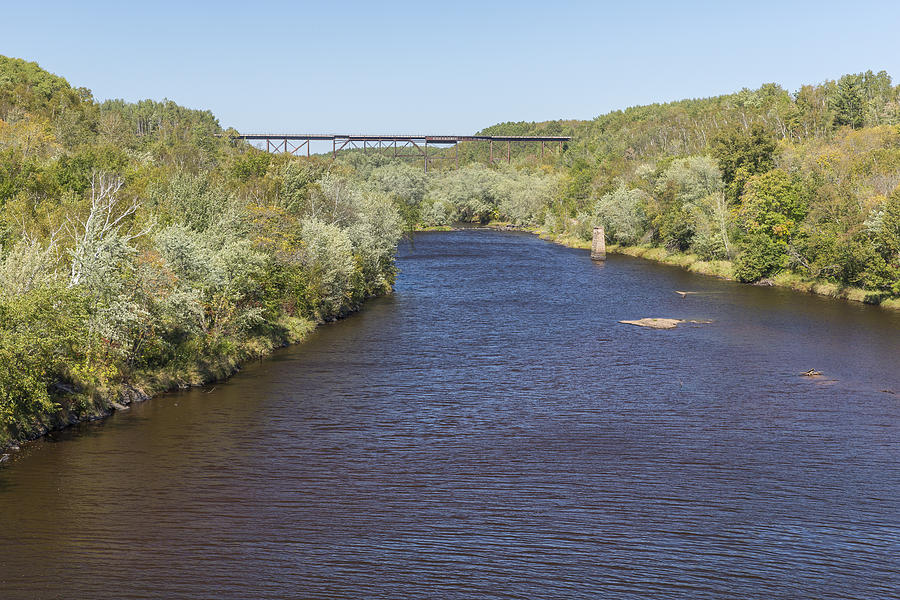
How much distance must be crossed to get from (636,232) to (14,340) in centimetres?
9493

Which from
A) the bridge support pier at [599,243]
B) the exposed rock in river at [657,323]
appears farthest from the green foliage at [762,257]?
the bridge support pier at [599,243]

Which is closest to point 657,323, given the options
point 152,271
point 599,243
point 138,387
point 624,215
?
point 152,271

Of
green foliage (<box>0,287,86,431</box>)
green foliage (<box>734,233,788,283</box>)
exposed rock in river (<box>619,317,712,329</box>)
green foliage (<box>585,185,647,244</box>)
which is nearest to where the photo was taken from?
green foliage (<box>0,287,86,431</box>)

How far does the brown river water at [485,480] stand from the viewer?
21.5 meters

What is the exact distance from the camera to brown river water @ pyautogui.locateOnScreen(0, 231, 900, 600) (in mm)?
21547

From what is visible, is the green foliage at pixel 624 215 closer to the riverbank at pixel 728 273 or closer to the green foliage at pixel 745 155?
the riverbank at pixel 728 273

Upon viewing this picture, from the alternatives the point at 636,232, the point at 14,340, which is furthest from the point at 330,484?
the point at 636,232

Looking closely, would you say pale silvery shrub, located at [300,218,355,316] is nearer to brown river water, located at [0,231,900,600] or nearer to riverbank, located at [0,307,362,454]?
riverbank, located at [0,307,362,454]

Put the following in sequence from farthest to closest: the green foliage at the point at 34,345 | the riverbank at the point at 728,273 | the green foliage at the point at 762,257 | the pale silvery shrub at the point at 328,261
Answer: the green foliage at the point at 762,257 → the riverbank at the point at 728,273 → the pale silvery shrub at the point at 328,261 → the green foliage at the point at 34,345

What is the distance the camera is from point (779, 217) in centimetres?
7656

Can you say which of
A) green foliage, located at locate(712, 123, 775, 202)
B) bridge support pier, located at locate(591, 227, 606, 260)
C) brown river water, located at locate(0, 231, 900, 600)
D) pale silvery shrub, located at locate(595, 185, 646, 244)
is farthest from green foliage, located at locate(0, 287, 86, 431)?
pale silvery shrub, located at locate(595, 185, 646, 244)

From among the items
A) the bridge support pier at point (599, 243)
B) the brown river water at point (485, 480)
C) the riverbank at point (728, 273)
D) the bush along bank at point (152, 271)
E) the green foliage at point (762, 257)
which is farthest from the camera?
the bridge support pier at point (599, 243)

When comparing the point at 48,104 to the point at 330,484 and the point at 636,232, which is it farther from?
the point at 330,484

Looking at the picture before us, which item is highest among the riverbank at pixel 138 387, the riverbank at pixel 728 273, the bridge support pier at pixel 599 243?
the bridge support pier at pixel 599 243
